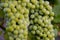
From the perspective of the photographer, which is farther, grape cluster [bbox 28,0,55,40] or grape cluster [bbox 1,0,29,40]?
grape cluster [bbox 28,0,55,40]

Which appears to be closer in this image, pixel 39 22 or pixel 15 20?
pixel 15 20

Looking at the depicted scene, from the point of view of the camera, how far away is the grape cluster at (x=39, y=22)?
3.03 ft

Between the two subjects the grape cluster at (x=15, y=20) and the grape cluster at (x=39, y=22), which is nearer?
the grape cluster at (x=15, y=20)

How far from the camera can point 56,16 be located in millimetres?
1071

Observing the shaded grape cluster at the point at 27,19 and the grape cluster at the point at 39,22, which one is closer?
the shaded grape cluster at the point at 27,19

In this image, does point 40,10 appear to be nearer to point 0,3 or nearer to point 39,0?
point 39,0

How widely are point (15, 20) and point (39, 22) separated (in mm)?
161

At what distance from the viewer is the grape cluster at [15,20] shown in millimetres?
812

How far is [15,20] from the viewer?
813 mm

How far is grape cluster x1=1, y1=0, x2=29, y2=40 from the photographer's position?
2.66 feet

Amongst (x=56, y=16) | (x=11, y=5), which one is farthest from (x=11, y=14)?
(x=56, y=16)

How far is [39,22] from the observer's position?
917 mm

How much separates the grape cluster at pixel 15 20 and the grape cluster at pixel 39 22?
92mm

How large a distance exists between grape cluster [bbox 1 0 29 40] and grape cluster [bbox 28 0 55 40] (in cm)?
9
